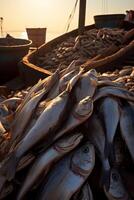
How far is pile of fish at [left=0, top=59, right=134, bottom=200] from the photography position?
2.89m

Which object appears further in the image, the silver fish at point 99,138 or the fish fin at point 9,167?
the silver fish at point 99,138

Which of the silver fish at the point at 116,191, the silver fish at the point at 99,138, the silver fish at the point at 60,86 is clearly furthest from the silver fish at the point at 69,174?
the silver fish at the point at 60,86

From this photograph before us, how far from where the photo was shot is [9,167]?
288cm

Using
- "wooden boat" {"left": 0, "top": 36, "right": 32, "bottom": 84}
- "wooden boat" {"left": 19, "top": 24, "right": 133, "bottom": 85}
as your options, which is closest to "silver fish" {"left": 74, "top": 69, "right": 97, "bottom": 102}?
"wooden boat" {"left": 19, "top": 24, "right": 133, "bottom": 85}

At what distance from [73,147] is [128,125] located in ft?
1.85

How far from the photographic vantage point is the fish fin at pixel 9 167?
285cm

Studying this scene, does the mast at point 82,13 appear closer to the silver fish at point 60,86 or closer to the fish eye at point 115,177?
the silver fish at point 60,86

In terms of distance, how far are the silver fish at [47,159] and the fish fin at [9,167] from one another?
12cm

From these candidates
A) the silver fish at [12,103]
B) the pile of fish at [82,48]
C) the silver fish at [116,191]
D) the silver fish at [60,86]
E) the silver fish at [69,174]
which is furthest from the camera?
the pile of fish at [82,48]

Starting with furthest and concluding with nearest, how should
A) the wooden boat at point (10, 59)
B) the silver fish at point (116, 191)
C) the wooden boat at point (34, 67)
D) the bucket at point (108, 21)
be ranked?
the bucket at point (108, 21), the wooden boat at point (10, 59), the wooden boat at point (34, 67), the silver fish at point (116, 191)

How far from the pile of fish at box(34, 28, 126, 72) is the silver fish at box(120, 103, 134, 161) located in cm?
408

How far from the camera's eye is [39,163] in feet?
9.57

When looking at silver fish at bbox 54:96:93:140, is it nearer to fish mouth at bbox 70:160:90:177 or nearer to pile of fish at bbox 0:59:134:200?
pile of fish at bbox 0:59:134:200

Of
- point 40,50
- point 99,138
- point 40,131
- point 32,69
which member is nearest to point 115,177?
point 99,138
